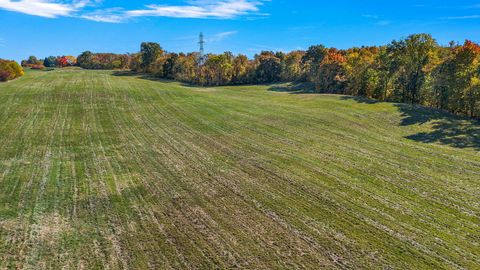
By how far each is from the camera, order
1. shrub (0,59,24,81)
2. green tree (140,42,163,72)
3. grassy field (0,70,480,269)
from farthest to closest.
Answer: green tree (140,42,163,72) < shrub (0,59,24,81) < grassy field (0,70,480,269)

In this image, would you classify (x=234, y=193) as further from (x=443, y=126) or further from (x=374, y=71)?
(x=374, y=71)

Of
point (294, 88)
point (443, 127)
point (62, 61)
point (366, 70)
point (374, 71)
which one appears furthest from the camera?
point (62, 61)

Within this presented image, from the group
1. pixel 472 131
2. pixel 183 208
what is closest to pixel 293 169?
pixel 183 208

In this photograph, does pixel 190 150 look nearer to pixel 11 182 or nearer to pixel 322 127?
pixel 11 182

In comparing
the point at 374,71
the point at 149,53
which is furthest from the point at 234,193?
the point at 149,53

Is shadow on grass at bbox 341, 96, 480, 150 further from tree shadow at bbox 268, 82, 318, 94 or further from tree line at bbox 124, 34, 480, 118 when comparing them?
tree shadow at bbox 268, 82, 318, 94

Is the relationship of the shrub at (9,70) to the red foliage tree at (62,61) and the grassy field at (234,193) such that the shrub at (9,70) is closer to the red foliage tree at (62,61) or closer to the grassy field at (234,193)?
the grassy field at (234,193)

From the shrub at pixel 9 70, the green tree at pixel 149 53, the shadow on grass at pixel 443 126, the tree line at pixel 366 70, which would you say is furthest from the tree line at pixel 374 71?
the shrub at pixel 9 70

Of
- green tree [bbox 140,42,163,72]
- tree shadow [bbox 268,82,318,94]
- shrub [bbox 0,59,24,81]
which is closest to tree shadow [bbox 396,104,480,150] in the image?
tree shadow [bbox 268,82,318,94]
